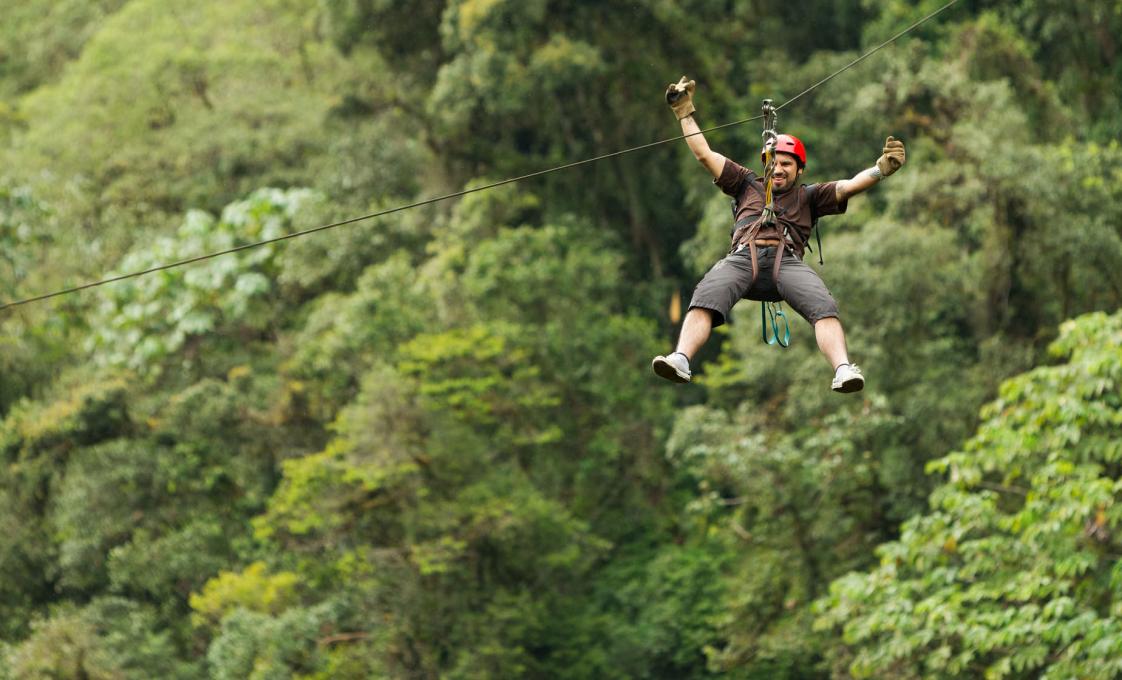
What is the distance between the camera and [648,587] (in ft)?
64.6

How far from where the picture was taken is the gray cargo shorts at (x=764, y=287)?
19.5 ft

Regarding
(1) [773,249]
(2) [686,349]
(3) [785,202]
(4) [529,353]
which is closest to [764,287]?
(1) [773,249]

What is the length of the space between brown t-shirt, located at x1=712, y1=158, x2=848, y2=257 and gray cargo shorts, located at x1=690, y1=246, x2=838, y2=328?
132mm

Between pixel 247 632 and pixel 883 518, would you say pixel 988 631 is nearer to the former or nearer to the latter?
pixel 883 518

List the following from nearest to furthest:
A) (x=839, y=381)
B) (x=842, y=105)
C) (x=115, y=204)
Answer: (x=839, y=381), (x=842, y=105), (x=115, y=204)

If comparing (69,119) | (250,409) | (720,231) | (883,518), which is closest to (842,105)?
(720,231)

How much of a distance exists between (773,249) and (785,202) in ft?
0.91

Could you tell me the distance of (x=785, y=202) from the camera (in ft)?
20.9

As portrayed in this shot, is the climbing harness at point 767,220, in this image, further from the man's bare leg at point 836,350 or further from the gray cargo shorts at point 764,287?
the man's bare leg at point 836,350

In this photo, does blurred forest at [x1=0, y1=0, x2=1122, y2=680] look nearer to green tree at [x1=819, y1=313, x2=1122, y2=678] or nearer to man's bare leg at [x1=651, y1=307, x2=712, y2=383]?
green tree at [x1=819, y1=313, x2=1122, y2=678]

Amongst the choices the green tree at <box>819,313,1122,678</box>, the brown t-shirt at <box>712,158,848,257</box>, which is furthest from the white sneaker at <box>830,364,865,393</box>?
the green tree at <box>819,313,1122,678</box>

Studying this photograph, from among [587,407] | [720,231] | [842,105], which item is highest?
[842,105]

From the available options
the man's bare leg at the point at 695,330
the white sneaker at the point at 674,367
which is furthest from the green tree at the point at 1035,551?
the white sneaker at the point at 674,367

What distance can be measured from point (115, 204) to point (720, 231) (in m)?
11.3
